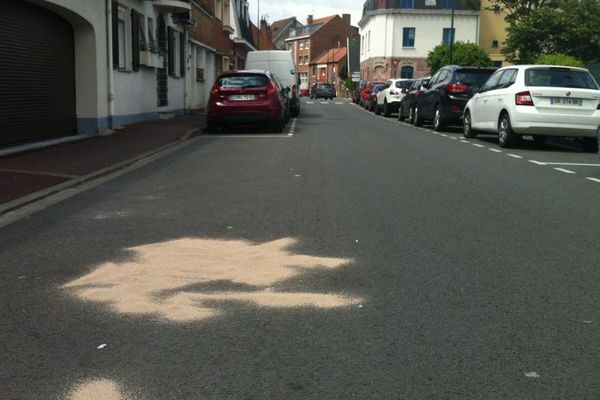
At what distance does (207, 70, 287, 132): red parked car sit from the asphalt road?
932cm

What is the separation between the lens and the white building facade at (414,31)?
7312cm

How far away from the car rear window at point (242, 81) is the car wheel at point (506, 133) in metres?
6.26

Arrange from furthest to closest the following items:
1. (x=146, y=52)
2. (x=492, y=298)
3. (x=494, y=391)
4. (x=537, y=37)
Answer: (x=537, y=37) < (x=146, y=52) < (x=492, y=298) < (x=494, y=391)

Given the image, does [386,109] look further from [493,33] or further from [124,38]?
[493,33]

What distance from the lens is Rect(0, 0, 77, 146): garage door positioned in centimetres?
1267

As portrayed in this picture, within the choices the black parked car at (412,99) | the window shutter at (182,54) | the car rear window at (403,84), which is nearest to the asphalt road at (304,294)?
the black parked car at (412,99)

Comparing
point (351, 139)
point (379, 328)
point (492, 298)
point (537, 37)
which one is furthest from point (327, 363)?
point (537, 37)

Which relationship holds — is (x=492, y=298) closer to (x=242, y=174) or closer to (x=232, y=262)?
(x=232, y=262)

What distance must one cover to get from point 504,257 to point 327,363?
2.56 meters

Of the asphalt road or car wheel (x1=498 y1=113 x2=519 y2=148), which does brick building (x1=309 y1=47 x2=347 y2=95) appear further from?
the asphalt road

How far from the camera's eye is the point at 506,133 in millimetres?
15016

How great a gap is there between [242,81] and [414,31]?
191 ft

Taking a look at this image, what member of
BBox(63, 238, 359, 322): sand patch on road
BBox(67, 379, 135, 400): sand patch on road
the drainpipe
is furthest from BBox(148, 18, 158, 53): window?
BBox(67, 379, 135, 400): sand patch on road

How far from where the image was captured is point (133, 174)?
34.7 ft
